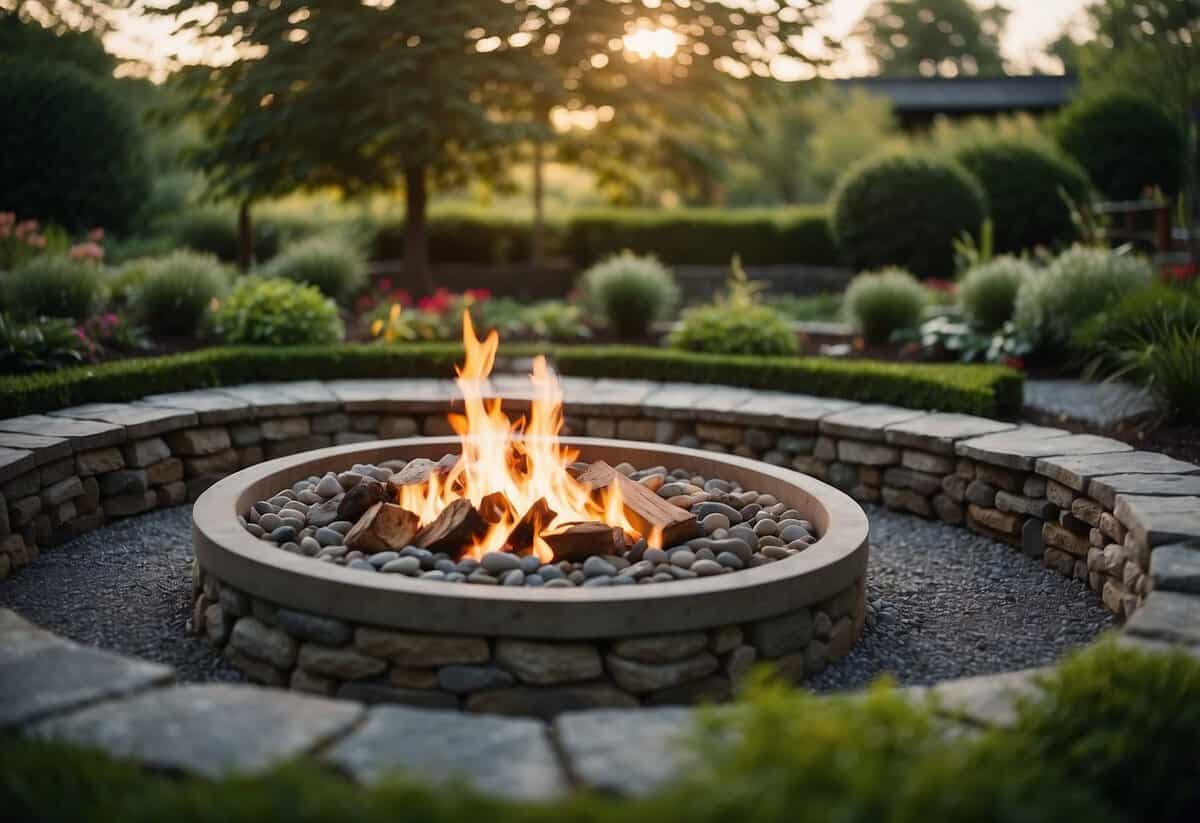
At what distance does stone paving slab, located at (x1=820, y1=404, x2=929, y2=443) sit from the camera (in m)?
5.30

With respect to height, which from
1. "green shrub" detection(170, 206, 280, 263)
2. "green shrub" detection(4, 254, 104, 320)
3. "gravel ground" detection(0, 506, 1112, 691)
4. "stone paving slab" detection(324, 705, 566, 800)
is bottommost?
"gravel ground" detection(0, 506, 1112, 691)

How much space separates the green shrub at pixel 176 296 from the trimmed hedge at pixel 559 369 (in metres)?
1.39

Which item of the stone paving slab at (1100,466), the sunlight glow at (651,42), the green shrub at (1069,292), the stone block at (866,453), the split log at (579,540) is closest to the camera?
the split log at (579,540)

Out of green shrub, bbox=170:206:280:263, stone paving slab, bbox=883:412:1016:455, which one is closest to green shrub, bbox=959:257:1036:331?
stone paving slab, bbox=883:412:1016:455

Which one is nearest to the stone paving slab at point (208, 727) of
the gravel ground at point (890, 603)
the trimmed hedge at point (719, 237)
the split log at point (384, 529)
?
the gravel ground at point (890, 603)

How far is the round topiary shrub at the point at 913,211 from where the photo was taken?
11.8m

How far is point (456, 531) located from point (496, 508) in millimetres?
198

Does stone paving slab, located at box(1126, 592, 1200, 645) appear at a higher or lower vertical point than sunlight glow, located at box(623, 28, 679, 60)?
lower

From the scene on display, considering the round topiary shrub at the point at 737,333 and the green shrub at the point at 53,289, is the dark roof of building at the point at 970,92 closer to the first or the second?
the round topiary shrub at the point at 737,333

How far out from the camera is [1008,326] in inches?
300

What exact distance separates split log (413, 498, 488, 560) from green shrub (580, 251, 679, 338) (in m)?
5.39

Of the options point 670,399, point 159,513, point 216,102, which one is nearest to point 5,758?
point 159,513

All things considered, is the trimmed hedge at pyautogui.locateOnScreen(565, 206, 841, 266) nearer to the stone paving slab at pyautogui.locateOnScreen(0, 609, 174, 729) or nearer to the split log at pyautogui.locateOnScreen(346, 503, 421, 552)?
the split log at pyautogui.locateOnScreen(346, 503, 421, 552)

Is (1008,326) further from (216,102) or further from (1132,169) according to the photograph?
(1132,169)
